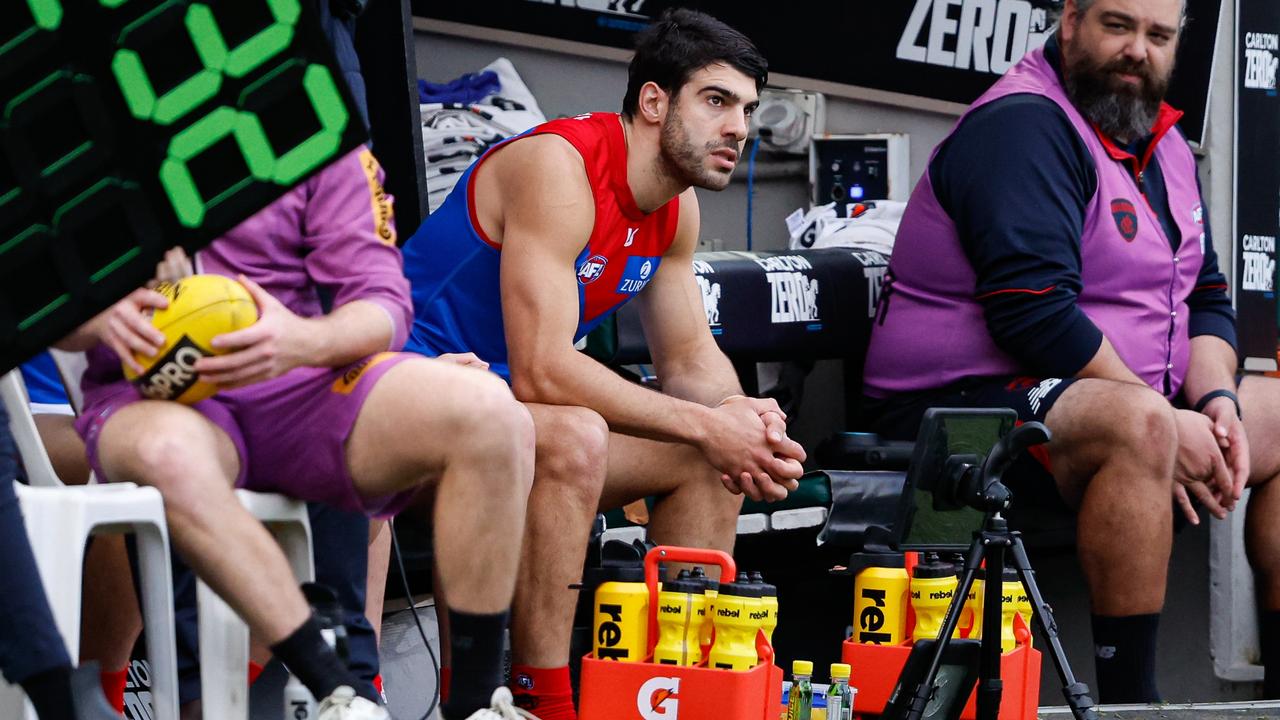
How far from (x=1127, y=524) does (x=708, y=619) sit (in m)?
1.20

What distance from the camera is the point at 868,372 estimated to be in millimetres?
4090

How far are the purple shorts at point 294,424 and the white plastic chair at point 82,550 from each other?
19cm

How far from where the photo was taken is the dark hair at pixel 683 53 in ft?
10.9

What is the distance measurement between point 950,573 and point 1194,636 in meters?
2.08

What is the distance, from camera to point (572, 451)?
287cm

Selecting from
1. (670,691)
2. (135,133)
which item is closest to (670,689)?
(670,691)

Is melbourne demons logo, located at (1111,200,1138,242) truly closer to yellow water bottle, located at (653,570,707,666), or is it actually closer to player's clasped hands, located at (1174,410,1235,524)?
player's clasped hands, located at (1174,410,1235,524)

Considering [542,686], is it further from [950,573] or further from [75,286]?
[75,286]

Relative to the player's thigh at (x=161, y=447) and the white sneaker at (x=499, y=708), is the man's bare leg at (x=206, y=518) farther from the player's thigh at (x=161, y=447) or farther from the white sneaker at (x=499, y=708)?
the white sneaker at (x=499, y=708)

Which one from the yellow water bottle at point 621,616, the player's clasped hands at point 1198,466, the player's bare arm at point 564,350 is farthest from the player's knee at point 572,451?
the player's clasped hands at point 1198,466

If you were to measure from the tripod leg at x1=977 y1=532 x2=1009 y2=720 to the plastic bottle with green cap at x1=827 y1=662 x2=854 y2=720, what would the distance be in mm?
239

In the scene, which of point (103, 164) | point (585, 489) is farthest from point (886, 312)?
point (103, 164)

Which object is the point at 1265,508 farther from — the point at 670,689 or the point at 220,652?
the point at 220,652

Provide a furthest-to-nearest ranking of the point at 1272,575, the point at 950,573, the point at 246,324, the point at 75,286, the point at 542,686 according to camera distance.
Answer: the point at 1272,575, the point at 950,573, the point at 542,686, the point at 246,324, the point at 75,286
